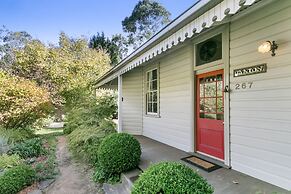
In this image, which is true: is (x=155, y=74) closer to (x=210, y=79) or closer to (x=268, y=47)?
(x=210, y=79)

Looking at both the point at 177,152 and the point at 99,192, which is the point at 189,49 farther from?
the point at 99,192

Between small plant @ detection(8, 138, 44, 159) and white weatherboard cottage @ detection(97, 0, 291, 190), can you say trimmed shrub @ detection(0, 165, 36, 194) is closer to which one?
small plant @ detection(8, 138, 44, 159)

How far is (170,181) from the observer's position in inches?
97.7

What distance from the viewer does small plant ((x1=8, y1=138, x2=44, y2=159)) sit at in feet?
23.5

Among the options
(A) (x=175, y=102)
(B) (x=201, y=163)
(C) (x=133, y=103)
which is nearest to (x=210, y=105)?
(B) (x=201, y=163)

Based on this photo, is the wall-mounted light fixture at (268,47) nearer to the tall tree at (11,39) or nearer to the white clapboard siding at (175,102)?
the white clapboard siding at (175,102)

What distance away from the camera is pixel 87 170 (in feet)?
18.7

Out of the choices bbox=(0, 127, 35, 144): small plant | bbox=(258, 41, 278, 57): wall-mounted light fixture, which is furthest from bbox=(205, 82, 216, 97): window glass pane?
bbox=(0, 127, 35, 144): small plant

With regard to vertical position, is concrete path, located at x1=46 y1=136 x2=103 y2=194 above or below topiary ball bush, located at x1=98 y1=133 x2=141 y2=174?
below

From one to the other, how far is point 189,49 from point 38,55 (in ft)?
41.3

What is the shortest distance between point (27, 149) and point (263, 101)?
7.59 metres

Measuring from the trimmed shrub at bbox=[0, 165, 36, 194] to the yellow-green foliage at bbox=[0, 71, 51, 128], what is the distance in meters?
5.11

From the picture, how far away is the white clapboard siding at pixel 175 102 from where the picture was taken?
228 inches

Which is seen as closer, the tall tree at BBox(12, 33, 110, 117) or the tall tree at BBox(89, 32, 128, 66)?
the tall tree at BBox(12, 33, 110, 117)
